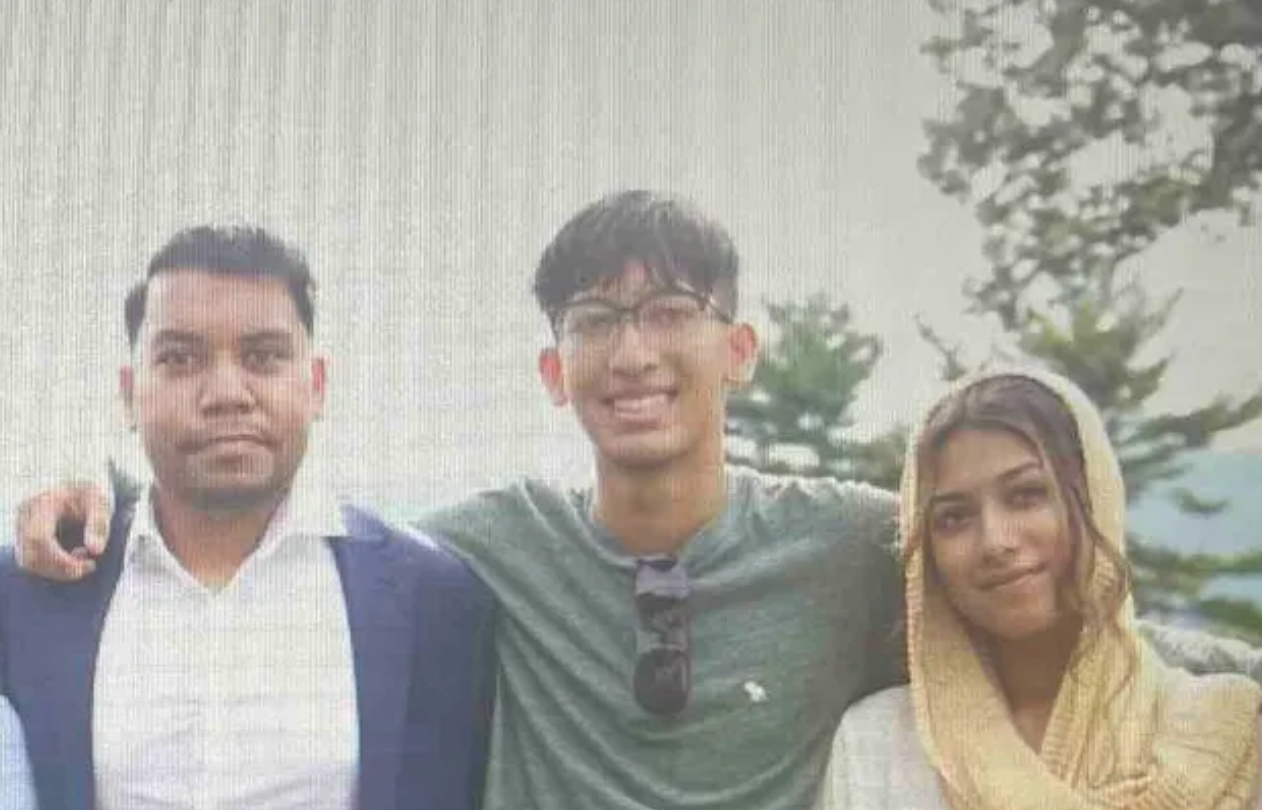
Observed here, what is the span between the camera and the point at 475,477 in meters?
1.71

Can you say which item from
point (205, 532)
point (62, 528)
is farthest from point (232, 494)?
point (62, 528)

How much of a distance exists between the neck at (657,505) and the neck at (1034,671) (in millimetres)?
265

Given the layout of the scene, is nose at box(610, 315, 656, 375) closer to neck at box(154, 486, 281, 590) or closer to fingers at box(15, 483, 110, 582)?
neck at box(154, 486, 281, 590)

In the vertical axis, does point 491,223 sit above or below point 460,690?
above

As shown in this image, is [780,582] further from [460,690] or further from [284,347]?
[284,347]

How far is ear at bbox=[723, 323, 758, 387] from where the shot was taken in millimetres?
1696

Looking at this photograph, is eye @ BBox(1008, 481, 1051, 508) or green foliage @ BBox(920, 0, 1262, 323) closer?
eye @ BBox(1008, 481, 1051, 508)

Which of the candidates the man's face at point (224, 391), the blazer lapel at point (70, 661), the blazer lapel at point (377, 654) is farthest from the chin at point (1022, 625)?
the blazer lapel at point (70, 661)

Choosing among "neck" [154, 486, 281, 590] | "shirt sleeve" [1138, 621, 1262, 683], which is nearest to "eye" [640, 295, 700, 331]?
"neck" [154, 486, 281, 590]

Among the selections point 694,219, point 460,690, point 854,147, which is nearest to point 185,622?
point 460,690

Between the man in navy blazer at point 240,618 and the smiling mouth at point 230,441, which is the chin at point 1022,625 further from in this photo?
the smiling mouth at point 230,441

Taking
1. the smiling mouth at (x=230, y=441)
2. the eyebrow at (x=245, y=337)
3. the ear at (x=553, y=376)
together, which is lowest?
the smiling mouth at (x=230, y=441)

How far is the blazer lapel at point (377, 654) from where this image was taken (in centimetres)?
164

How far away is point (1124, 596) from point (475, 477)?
54 cm
